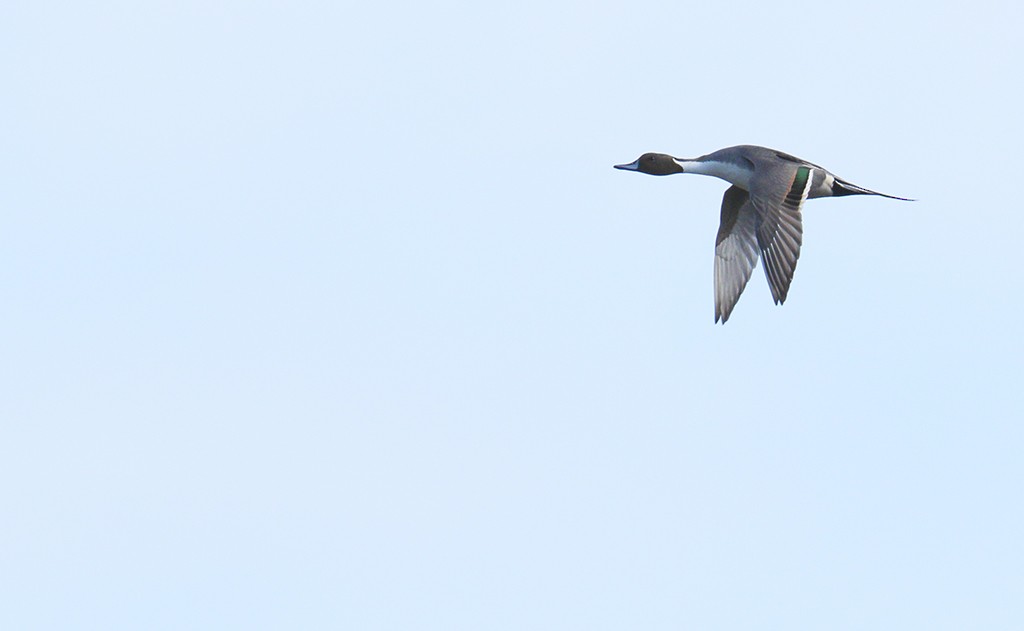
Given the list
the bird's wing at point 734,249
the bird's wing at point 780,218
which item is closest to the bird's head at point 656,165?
the bird's wing at point 734,249

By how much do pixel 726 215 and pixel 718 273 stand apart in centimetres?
79

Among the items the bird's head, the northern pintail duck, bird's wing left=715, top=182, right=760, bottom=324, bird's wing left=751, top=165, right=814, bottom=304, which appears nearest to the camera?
bird's wing left=751, top=165, right=814, bottom=304

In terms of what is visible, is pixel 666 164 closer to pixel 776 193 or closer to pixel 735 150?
pixel 735 150

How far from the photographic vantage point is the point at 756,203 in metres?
18.9

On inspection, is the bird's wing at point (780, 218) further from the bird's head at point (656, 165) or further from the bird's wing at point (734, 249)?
the bird's head at point (656, 165)

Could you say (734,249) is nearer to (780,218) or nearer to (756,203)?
(756,203)

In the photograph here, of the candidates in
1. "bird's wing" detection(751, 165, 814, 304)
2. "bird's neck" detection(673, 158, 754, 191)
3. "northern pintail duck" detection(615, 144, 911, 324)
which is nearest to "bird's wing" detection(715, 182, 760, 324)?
"northern pintail duck" detection(615, 144, 911, 324)

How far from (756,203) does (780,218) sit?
17.8 inches

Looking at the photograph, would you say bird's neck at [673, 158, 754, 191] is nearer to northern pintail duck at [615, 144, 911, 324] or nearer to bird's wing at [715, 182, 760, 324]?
northern pintail duck at [615, 144, 911, 324]

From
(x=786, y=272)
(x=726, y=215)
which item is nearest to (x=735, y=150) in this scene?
(x=726, y=215)

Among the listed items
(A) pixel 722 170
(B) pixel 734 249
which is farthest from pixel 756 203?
(B) pixel 734 249

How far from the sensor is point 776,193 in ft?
62.0

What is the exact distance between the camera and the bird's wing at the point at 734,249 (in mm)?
20203

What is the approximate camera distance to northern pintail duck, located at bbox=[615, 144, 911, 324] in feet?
60.0
